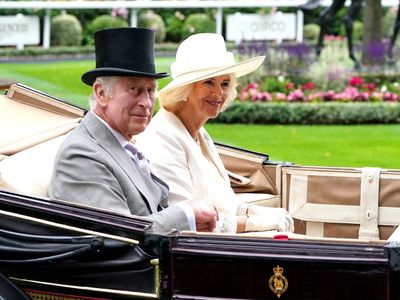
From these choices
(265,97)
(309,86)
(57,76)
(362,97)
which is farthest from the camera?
(57,76)

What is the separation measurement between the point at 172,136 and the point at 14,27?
18.2 meters

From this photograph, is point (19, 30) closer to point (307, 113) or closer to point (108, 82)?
point (307, 113)

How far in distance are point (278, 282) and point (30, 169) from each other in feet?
3.53

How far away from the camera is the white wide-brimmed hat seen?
3.66 m

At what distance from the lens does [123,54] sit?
310 cm

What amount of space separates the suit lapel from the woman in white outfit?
36cm

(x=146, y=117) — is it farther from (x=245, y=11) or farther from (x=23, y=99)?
(x=245, y=11)

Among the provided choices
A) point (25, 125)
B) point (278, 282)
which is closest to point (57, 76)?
point (25, 125)

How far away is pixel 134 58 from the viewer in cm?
310

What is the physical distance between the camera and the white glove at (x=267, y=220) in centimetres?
362

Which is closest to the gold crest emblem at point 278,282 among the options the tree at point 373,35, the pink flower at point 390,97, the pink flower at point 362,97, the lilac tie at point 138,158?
the lilac tie at point 138,158

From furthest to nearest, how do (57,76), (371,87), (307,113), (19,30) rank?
(19,30), (57,76), (371,87), (307,113)

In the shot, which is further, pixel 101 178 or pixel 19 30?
pixel 19 30

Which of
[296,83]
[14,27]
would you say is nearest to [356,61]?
[296,83]
